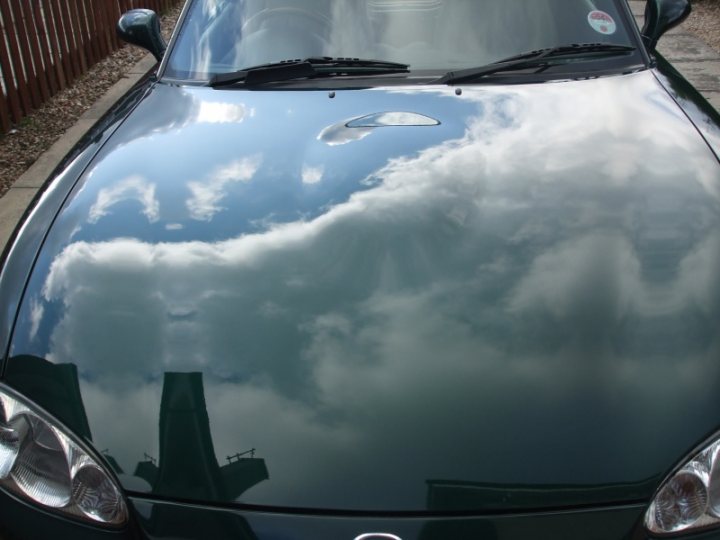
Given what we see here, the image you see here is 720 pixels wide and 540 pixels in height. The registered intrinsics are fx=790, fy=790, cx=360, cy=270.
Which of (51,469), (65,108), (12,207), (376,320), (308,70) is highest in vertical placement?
(308,70)

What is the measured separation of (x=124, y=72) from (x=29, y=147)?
1.98 metres

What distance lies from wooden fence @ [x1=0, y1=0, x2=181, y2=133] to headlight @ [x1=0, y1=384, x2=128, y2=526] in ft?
14.6

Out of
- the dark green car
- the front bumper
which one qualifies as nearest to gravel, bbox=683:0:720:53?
the dark green car

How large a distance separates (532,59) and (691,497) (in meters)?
1.55

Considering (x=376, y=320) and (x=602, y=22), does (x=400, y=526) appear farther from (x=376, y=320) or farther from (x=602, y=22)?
(x=602, y=22)

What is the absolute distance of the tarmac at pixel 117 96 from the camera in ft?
14.2

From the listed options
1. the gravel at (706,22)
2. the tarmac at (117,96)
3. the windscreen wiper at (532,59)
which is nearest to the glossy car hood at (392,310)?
the windscreen wiper at (532,59)

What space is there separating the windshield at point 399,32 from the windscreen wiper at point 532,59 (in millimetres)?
60

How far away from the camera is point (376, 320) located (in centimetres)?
157

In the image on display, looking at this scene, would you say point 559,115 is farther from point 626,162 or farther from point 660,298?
point 660,298

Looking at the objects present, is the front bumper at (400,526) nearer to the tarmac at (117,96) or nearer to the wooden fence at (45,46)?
the tarmac at (117,96)

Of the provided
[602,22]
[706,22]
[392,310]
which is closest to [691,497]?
[392,310]

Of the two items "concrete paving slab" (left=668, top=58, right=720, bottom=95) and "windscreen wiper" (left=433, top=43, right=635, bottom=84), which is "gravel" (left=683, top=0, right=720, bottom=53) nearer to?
"concrete paving slab" (left=668, top=58, right=720, bottom=95)

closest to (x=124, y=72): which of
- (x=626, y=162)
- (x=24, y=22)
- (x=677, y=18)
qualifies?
(x=24, y=22)
